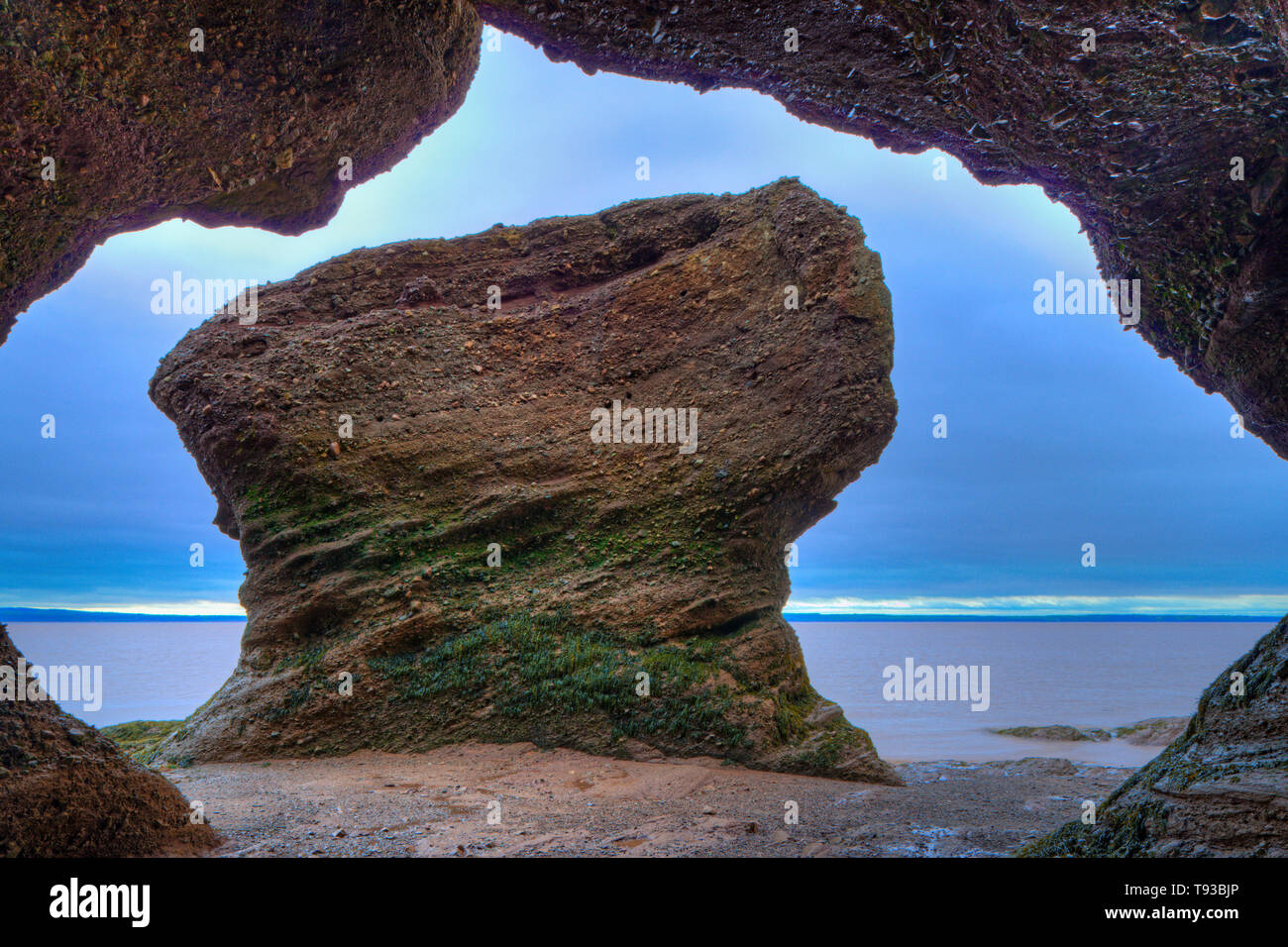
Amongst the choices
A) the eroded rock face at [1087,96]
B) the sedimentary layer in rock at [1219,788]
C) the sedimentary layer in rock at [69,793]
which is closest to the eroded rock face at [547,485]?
the eroded rock face at [1087,96]

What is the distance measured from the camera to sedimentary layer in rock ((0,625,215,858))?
4.25m

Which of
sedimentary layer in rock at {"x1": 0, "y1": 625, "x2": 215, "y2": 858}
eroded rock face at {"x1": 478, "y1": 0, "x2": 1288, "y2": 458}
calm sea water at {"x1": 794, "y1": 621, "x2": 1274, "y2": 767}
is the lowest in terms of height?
calm sea water at {"x1": 794, "y1": 621, "x2": 1274, "y2": 767}

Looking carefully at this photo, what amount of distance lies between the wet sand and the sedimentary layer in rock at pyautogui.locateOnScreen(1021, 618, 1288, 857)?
1.99 metres

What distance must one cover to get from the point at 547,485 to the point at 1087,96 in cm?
763

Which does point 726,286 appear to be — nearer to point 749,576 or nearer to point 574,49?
point 749,576

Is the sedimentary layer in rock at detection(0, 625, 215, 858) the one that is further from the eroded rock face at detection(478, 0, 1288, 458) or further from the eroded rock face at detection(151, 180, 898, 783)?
the eroded rock face at detection(478, 0, 1288, 458)

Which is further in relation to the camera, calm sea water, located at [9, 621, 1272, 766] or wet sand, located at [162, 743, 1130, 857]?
calm sea water, located at [9, 621, 1272, 766]

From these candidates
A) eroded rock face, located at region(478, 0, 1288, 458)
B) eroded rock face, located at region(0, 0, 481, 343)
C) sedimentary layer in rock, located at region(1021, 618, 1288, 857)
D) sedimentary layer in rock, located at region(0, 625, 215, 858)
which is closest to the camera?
sedimentary layer in rock, located at region(1021, 618, 1288, 857)

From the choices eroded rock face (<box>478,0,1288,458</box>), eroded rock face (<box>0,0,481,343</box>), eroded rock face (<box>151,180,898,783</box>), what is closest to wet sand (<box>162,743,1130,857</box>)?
eroded rock face (<box>151,180,898,783</box>)

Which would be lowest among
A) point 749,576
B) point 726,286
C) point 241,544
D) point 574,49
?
point 749,576

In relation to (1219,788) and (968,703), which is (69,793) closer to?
(1219,788)

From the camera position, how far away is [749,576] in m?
9.91
